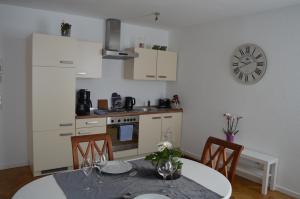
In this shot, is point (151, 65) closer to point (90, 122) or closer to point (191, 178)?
point (90, 122)

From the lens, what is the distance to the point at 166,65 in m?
4.46

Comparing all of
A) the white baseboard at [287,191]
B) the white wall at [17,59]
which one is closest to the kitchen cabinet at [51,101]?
the white wall at [17,59]

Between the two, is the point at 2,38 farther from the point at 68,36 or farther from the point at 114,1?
the point at 114,1

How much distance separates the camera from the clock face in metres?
3.27

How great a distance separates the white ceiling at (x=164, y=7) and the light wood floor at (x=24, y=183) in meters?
2.35

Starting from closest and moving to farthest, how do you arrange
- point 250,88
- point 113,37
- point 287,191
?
point 287,191
point 250,88
point 113,37

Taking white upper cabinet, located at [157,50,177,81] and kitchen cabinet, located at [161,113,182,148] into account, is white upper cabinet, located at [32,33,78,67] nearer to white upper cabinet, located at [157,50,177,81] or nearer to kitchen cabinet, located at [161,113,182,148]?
white upper cabinet, located at [157,50,177,81]

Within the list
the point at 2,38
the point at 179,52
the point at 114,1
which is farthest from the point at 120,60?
the point at 2,38

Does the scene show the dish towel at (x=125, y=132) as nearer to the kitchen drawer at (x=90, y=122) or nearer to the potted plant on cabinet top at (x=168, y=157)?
the kitchen drawer at (x=90, y=122)

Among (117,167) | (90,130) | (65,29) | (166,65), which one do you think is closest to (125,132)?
(90,130)

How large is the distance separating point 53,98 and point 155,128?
1801 mm

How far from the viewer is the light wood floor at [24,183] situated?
2938 millimetres

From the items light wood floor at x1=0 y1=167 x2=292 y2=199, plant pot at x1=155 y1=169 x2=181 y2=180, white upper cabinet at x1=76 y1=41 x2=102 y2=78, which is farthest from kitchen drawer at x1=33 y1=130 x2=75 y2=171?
plant pot at x1=155 y1=169 x2=181 y2=180

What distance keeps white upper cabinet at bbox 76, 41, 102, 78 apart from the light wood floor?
5.23ft
